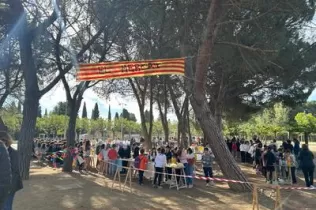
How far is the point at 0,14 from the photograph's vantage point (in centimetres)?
1423

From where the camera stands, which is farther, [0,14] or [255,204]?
[0,14]

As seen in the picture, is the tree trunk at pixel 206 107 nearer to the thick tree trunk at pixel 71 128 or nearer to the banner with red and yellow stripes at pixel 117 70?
the banner with red and yellow stripes at pixel 117 70

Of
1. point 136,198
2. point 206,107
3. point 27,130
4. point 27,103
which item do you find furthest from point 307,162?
point 27,103

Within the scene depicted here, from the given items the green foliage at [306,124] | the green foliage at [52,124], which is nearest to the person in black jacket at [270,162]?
the green foliage at [306,124]

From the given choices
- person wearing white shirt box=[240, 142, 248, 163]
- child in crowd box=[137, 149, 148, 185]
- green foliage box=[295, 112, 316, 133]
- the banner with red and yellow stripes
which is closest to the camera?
the banner with red and yellow stripes

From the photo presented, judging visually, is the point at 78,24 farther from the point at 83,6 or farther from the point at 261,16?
the point at 261,16

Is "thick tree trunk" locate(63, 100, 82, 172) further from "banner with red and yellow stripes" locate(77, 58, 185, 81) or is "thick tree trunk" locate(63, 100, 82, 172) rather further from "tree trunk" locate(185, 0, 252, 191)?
"tree trunk" locate(185, 0, 252, 191)

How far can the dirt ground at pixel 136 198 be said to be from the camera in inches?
386

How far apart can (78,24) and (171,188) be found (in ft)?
27.1

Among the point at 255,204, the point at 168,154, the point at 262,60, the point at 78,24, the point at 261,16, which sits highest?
the point at 78,24

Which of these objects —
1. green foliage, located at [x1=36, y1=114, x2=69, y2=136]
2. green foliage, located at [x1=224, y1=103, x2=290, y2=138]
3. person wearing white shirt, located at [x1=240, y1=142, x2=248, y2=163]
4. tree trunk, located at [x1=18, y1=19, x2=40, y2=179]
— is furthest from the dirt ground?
green foliage, located at [x1=36, y1=114, x2=69, y2=136]

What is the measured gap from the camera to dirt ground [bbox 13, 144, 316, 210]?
981 centimetres

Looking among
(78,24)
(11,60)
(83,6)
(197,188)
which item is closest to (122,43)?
(78,24)

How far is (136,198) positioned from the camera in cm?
1103
